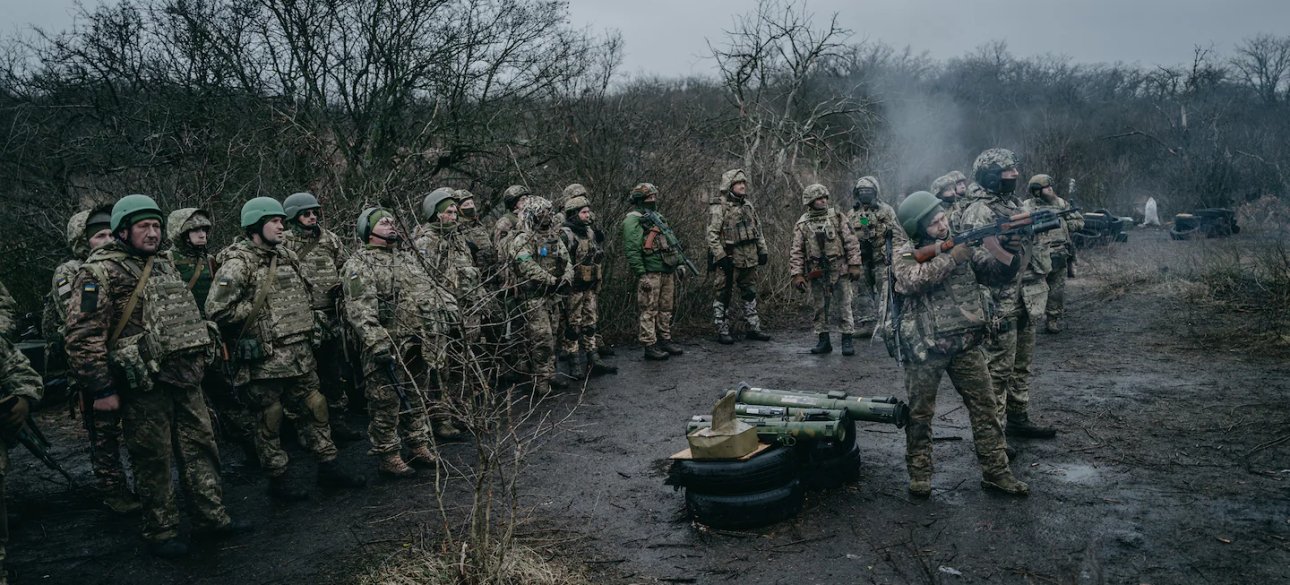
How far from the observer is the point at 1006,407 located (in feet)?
18.8

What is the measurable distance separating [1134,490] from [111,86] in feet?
36.9

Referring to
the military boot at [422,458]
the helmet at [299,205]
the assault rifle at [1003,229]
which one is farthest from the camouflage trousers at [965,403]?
the helmet at [299,205]

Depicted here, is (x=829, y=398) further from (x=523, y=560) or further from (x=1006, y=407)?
(x=523, y=560)

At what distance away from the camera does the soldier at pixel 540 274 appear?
24.3 feet

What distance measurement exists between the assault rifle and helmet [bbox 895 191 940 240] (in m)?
0.15

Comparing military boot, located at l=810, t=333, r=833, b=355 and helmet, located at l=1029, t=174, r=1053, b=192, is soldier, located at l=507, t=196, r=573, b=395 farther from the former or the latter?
helmet, located at l=1029, t=174, r=1053, b=192

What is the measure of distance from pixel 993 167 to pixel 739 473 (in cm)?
316

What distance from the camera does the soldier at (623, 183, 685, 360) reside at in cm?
912

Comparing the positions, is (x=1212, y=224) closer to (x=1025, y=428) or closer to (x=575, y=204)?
(x=1025, y=428)

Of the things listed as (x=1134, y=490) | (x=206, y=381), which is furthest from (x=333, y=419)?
(x=1134, y=490)

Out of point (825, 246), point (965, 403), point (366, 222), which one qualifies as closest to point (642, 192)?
point (825, 246)

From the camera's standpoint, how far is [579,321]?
8.57m

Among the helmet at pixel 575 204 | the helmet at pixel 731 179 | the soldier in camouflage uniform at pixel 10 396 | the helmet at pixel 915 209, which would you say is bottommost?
the soldier in camouflage uniform at pixel 10 396

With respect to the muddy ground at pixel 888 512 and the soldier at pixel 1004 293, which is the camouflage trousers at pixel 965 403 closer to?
the muddy ground at pixel 888 512
